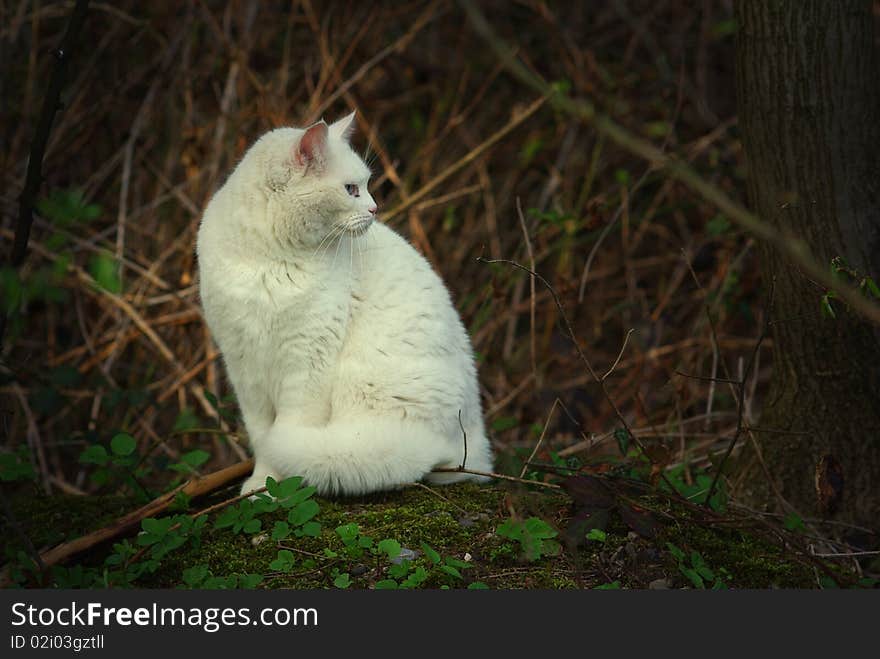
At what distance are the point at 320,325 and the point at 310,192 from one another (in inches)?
16.4

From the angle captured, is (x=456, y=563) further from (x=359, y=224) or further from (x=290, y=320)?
(x=359, y=224)

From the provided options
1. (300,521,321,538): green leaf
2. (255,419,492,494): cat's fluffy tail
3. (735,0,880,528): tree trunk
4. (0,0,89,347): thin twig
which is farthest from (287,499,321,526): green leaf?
(735,0,880,528): tree trunk

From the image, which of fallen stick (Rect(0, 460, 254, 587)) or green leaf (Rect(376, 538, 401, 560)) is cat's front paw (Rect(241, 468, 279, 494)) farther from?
green leaf (Rect(376, 538, 401, 560))

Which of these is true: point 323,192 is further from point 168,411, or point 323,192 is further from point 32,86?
point 32,86

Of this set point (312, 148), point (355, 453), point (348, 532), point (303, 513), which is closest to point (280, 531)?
point (303, 513)

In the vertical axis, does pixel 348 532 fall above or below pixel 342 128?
below

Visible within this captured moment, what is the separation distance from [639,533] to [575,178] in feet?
12.1

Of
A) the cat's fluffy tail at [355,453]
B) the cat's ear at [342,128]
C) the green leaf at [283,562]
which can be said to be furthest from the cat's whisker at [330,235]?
the green leaf at [283,562]

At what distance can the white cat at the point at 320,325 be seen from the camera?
2764mm

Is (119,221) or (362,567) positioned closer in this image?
(362,567)

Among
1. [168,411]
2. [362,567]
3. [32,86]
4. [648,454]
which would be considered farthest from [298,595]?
[32,86]

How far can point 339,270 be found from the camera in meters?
2.91

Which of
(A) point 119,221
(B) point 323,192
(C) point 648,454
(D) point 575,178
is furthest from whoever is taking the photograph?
(D) point 575,178

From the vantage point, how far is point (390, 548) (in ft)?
7.77
